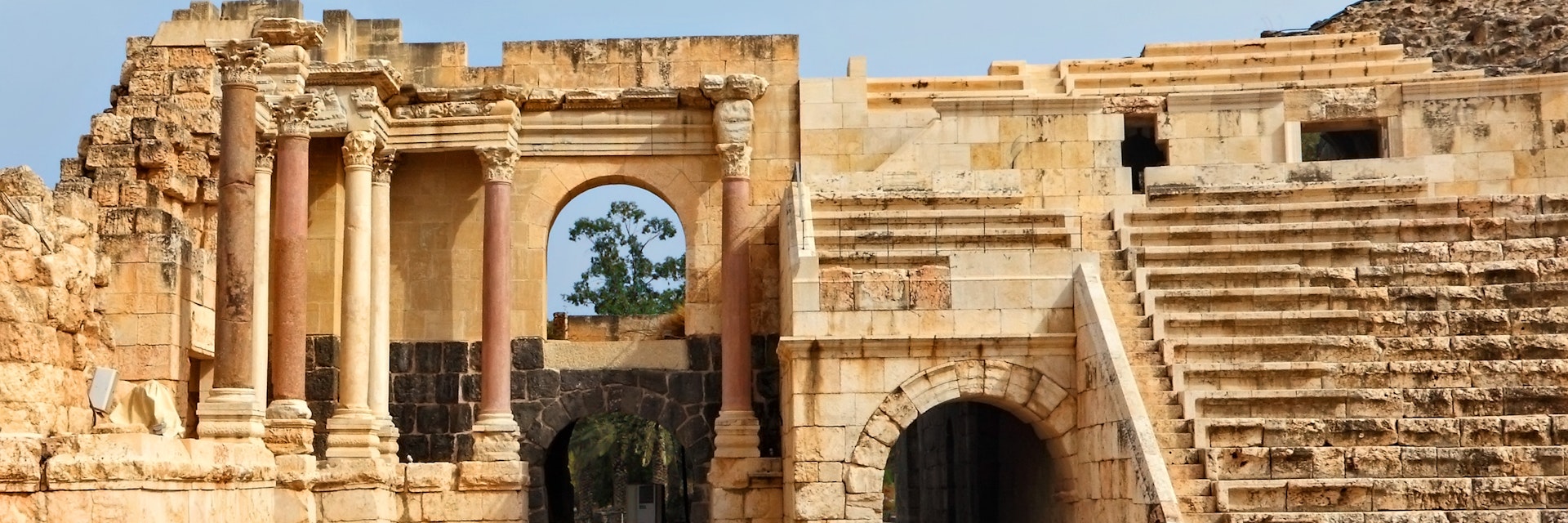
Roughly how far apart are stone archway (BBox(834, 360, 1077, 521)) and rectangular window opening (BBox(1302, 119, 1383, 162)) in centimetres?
713

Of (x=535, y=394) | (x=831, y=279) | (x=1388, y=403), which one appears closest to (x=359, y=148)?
(x=535, y=394)

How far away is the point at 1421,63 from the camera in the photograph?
23.2m

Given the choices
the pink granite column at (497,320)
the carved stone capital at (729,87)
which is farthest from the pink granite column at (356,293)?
the carved stone capital at (729,87)

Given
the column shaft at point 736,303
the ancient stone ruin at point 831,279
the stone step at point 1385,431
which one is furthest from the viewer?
the column shaft at point 736,303

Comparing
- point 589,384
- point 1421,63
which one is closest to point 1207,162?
point 1421,63

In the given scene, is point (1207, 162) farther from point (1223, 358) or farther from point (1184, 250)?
point (1223, 358)

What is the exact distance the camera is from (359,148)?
21047mm

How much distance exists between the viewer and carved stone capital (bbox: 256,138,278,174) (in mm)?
20625

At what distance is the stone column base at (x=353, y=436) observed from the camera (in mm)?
20234

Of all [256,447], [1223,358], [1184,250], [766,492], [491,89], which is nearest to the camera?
[256,447]

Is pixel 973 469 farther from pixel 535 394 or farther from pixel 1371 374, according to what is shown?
pixel 1371 374

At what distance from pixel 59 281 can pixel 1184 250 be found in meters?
11.1

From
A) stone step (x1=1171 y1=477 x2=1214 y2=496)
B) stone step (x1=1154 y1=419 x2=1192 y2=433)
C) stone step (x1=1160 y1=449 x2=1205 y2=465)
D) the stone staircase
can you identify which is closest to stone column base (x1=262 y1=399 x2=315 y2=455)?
the stone staircase

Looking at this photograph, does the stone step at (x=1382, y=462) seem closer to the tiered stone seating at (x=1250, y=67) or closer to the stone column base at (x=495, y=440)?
the stone column base at (x=495, y=440)
